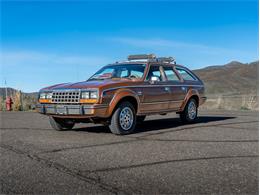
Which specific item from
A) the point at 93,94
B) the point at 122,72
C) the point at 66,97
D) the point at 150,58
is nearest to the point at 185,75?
the point at 150,58

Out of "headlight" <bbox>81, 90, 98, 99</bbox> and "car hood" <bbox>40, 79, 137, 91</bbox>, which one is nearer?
"headlight" <bbox>81, 90, 98, 99</bbox>

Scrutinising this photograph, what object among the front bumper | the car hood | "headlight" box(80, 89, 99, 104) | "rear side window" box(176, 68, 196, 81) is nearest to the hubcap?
the front bumper

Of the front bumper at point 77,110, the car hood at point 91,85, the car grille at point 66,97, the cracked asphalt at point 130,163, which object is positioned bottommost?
the cracked asphalt at point 130,163

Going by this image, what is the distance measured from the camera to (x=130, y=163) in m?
4.91

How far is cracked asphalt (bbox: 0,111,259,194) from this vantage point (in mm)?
3871

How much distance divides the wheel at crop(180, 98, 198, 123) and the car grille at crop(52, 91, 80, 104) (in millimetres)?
3509

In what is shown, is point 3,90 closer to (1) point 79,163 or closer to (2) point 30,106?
(2) point 30,106

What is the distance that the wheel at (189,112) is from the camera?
10.0 meters

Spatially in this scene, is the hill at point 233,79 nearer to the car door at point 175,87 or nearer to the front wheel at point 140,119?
the front wheel at point 140,119

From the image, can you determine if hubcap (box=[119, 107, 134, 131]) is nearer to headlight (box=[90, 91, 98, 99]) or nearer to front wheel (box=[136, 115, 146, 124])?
headlight (box=[90, 91, 98, 99])

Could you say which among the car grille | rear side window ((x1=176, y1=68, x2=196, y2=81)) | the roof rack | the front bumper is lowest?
the front bumper

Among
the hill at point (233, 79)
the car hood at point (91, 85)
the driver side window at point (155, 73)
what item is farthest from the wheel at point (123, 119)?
the hill at point (233, 79)

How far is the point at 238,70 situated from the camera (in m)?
115

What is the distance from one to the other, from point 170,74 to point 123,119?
2.52m
